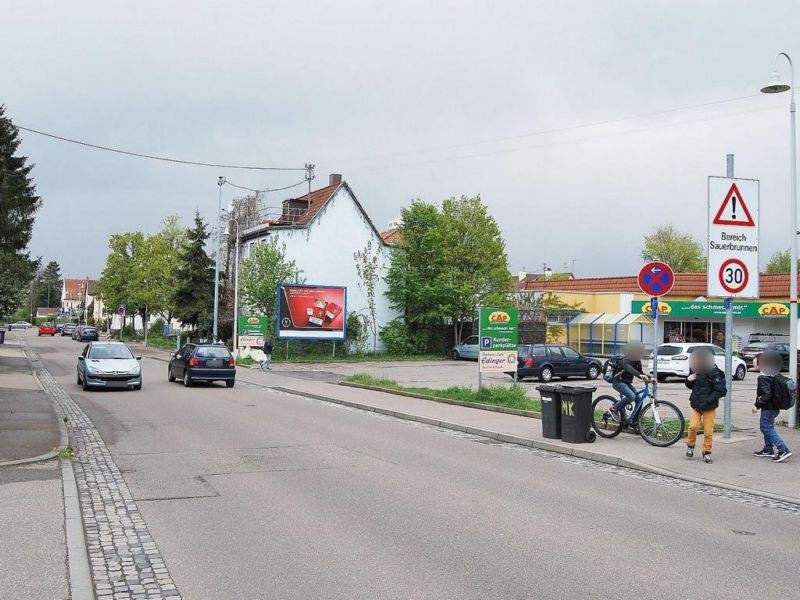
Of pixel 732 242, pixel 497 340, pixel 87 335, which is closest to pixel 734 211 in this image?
pixel 732 242

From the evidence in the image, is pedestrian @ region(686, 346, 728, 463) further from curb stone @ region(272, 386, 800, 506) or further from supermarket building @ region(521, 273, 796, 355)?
supermarket building @ region(521, 273, 796, 355)

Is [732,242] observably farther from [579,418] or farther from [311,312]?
[311,312]

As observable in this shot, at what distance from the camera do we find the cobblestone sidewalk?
5473 millimetres

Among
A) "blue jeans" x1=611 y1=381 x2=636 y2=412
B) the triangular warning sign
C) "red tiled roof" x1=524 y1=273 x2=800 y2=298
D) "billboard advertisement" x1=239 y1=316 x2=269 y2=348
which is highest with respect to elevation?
"red tiled roof" x1=524 y1=273 x2=800 y2=298

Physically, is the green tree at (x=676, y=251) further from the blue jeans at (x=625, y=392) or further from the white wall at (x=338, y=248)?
the blue jeans at (x=625, y=392)

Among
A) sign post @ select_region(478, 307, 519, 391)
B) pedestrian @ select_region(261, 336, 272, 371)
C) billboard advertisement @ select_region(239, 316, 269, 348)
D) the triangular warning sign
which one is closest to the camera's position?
the triangular warning sign

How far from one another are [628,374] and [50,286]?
186601 millimetres

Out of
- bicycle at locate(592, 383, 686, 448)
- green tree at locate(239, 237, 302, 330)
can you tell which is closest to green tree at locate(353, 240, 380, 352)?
green tree at locate(239, 237, 302, 330)

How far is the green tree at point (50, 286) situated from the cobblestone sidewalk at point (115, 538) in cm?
17710

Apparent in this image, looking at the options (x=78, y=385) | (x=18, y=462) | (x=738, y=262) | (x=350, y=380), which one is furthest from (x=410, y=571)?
(x=78, y=385)

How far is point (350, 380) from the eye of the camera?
1003 inches

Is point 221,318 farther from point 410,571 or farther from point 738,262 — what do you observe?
point 410,571

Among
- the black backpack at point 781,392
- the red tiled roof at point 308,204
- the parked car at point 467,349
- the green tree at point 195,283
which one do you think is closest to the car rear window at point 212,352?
the black backpack at point 781,392

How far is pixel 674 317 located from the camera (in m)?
52.0
